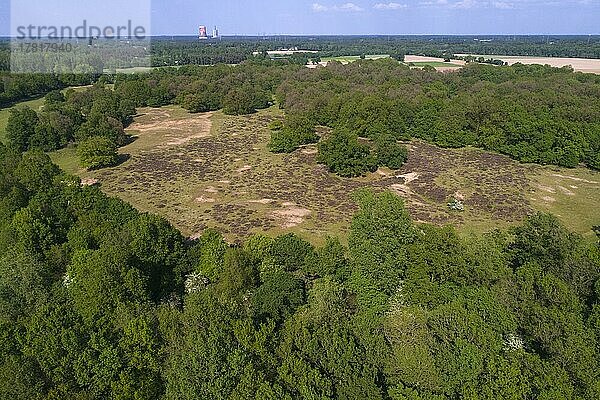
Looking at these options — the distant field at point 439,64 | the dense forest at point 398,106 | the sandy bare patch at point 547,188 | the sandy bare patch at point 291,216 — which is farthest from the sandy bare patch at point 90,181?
the distant field at point 439,64

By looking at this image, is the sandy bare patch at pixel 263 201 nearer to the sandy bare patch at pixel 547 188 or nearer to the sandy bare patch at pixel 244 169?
the sandy bare patch at pixel 244 169

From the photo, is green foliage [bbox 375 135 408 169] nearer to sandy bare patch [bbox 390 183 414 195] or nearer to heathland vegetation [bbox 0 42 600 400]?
sandy bare patch [bbox 390 183 414 195]

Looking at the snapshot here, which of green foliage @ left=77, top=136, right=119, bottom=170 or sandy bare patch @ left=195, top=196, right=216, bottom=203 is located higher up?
green foliage @ left=77, top=136, right=119, bottom=170

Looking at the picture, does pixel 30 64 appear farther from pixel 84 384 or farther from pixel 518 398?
Answer: pixel 518 398

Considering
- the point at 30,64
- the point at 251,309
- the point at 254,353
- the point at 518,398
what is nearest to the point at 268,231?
the point at 251,309

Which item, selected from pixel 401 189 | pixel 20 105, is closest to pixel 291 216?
pixel 401 189

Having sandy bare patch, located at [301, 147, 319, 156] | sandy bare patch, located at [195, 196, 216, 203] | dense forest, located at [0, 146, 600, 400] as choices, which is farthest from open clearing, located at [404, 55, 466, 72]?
dense forest, located at [0, 146, 600, 400]

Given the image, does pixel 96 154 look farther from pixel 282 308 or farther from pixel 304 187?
pixel 282 308
